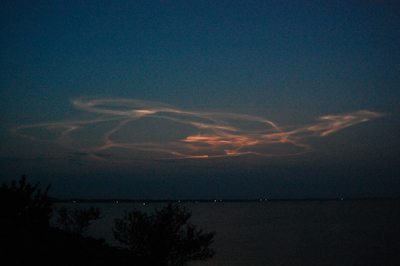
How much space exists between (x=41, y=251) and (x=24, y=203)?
45.3ft

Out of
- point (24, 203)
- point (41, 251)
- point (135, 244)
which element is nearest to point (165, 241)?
point (135, 244)

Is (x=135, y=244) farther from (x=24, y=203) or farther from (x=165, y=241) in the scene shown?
(x=24, y=203)

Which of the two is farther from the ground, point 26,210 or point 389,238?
point 26,210

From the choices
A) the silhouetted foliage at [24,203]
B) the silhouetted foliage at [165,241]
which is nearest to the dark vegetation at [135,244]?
the silhouetted foliage at [165,241]

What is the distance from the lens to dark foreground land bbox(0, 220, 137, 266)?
15.0 m

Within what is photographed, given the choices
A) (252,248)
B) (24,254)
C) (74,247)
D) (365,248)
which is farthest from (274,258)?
(24,254)

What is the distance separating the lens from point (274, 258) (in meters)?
49.8

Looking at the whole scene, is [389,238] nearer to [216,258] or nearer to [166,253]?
[216,258]

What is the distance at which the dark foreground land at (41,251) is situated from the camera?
1495cm

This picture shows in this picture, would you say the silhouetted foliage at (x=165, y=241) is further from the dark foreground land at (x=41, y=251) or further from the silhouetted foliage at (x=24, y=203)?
the silhouetted foliage at (x=24, y=203)

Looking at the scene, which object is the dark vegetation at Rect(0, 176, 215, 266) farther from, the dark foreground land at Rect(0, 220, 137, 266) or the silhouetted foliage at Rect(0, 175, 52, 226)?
the silhouetted foliage at Rect(0, 175, 52, 226)

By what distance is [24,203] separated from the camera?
28297 millimetres

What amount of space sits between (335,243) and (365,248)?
7044 mm

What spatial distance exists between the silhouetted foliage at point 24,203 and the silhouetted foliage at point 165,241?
39.1 ft
